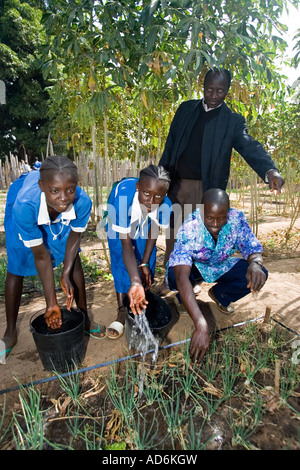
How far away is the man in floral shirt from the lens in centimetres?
160

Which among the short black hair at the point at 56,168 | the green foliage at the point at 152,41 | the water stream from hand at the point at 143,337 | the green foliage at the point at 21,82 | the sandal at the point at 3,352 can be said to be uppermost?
the green foliage at the point at 21,82

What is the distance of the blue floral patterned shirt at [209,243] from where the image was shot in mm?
1779

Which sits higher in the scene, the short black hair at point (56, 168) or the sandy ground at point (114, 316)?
the short black hair at point (56, 168)

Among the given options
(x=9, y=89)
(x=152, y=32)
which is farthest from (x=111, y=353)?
(x=9, y=89)

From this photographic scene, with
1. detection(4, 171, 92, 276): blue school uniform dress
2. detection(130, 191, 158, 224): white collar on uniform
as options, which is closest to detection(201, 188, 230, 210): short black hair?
detection(130, 191, 158, 224): white collar on uniform

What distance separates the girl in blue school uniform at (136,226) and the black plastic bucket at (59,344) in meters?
0.35

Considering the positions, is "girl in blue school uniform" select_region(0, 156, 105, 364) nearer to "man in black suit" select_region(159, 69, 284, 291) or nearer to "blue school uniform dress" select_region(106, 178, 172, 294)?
"blue school uniform dress" select_region(106, 178, 172, 294)

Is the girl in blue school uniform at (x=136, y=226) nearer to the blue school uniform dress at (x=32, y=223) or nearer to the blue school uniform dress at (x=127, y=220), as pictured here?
the blue school uniform dress at (x=127, y=220)

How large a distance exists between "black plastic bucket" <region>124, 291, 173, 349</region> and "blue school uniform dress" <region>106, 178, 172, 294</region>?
28 centimetres

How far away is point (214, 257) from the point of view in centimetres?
197

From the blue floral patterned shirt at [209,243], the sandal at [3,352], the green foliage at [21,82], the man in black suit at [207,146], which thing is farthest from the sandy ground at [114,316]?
the green foliage at [21,82]

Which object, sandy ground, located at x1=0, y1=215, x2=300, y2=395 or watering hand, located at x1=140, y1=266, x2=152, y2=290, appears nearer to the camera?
sandy ground, located at x1=0, y1=215, x2=300, y2=395

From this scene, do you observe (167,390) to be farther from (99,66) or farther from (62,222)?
(99,66)

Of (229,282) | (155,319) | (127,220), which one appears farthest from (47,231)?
(229,282)
